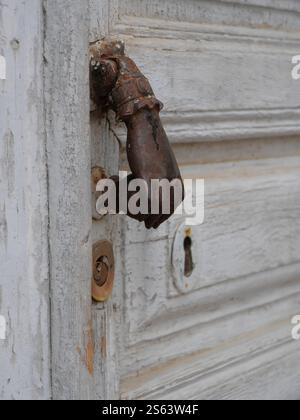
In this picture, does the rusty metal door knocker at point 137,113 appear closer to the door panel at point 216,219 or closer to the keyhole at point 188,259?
the door panel at point 216,219

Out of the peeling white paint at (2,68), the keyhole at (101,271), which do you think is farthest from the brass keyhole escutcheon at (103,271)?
the peeling white paint at (2,68)

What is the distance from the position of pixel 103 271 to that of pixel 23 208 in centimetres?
13

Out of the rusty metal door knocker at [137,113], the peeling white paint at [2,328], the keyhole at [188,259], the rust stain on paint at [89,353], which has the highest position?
the rusty metal door knocker at [137,113]

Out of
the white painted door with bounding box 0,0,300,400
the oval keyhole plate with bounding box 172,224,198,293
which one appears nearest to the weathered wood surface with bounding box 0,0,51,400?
the white painted door with bounding box 0,0,300,400

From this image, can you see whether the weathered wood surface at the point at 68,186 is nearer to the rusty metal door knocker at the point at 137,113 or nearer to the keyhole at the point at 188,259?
the rusty metal door knocker at the point at 137,113

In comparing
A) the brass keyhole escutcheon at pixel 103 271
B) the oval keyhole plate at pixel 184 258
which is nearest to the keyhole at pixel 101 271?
the brass keyhole escutcheon at pixel 103 271

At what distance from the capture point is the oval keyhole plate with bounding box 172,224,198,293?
37.2 inches

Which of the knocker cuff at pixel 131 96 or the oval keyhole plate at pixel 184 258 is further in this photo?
the oval keyhole plate at pixel 184 258

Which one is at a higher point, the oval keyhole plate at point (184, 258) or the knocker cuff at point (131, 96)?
the knocker cuff at point (131, 96)

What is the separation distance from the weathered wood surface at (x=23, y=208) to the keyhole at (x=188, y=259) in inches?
9.1

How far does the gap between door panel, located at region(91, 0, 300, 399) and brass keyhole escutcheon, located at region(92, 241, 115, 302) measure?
0.04ft

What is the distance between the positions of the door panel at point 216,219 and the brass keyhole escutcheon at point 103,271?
0.01 metres

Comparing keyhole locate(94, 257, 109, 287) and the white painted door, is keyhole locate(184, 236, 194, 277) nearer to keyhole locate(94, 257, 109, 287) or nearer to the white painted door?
the white painted door

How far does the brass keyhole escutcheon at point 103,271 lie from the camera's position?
84cm
